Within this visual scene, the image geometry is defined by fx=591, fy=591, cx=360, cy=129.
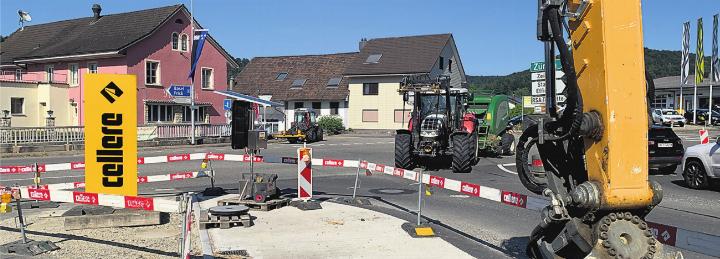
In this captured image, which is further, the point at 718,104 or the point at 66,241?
the point at 718,104

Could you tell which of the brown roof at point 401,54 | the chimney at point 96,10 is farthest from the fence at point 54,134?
the brown roof at point 401,54

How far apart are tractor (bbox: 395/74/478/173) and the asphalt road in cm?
65

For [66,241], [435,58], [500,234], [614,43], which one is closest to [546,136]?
[614,43]

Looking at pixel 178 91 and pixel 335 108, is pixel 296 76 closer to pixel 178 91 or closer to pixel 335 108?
pixel 335 108

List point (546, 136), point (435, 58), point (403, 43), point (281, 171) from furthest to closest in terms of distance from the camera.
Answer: point (403, 43), point (435, 58), point (281, 171), point (546, 136)

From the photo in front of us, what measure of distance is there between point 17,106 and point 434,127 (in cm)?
3136

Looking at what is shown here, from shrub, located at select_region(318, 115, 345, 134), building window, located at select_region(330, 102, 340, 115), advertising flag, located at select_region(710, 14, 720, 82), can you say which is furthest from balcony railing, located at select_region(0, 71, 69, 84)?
advertising flag, located at select_region(710, 14, 720, 82)

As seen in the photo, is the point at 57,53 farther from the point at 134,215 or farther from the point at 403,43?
the point at 134,215

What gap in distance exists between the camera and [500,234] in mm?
8625

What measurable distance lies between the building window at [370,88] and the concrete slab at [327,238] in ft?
143

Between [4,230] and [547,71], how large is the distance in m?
8.06

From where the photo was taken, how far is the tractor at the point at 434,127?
16.7m

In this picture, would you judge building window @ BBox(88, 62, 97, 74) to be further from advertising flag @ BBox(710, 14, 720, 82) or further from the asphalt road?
advertising flag @ BBox(710, 14, 720, 82)

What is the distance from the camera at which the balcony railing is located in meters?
39.9
